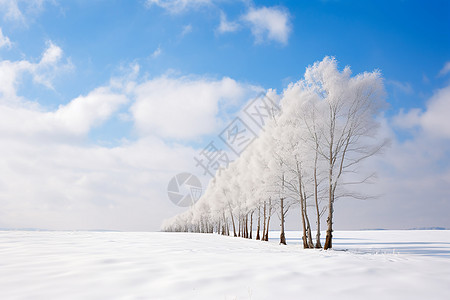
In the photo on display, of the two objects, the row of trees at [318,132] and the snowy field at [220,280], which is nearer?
the snowy field at [220,280]

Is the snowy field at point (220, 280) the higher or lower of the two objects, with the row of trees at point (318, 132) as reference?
lower

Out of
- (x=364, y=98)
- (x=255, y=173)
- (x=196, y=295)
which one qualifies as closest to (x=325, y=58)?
(x=364, y=98)

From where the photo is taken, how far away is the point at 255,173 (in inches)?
1128

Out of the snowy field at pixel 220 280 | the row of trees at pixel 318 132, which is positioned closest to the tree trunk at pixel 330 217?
the row of trees at pixel 318 132

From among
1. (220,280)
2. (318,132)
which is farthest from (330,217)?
(220,280)

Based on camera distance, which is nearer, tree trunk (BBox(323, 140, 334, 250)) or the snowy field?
the snowy field

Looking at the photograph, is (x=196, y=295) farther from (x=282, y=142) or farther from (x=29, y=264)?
(x=282, y=142)

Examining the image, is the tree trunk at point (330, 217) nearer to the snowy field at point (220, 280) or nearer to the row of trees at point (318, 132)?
the row of trees at point (318, 132)

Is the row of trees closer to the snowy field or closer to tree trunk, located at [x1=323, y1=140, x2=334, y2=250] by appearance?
tree trunk, located at [x1=323, y1=140, x2=334, y2=250]

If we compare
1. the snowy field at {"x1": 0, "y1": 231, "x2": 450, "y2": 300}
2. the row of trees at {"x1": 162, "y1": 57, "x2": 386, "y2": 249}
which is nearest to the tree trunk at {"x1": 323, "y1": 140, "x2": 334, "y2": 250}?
the row of trees at {"x1": 162, "y1": 57, "x2": 386, "y2": 249}

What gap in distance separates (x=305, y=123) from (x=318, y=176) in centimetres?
365

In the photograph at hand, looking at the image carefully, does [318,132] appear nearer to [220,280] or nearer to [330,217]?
[330,217]

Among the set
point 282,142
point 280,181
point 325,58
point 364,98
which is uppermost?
point 325,58

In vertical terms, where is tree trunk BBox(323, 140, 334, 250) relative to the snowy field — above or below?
above
